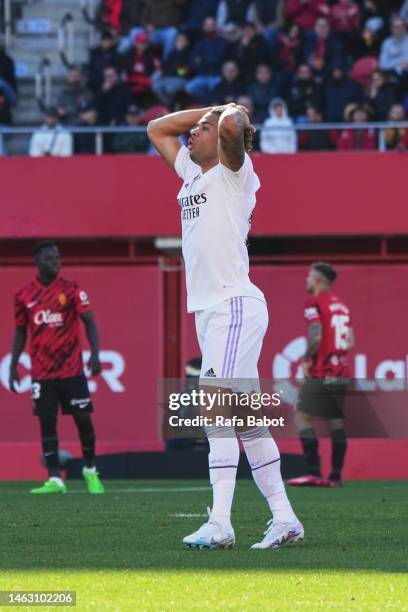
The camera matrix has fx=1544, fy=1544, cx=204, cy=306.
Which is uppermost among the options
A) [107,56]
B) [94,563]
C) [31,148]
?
[107,56]

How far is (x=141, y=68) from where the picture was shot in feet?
70.9

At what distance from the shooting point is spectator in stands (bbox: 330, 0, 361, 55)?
21.0m

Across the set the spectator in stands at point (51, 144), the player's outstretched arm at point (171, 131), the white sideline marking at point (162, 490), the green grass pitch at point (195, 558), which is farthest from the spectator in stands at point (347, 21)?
the player's outstretched arm at point (171, 131)

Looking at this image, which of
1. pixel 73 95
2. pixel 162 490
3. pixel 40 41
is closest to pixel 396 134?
pixel 73 95

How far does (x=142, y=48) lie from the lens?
2173 centimetres

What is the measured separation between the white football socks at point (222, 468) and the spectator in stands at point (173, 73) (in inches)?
522

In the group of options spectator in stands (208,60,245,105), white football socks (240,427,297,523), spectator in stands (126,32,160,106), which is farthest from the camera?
spectator in stands (126,32,160,106)

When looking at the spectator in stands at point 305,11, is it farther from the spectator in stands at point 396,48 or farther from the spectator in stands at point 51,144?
the spectator in stands at point 51,144

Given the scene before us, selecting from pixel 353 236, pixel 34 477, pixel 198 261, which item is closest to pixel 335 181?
pixel 353 236

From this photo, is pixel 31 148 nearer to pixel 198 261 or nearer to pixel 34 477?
pixel 34 477

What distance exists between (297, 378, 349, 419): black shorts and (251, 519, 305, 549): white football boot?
6373 mm

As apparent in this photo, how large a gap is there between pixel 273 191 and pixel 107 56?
12.5ft

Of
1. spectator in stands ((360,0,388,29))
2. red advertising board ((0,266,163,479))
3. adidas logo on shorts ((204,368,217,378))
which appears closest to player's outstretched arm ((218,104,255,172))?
adidas logo on shorts ((204,368,217,378))

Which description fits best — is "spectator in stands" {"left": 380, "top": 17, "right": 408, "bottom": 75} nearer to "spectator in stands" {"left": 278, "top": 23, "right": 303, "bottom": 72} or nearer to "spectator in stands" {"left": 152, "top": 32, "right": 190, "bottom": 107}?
"spectator in stands" {"left": 278, "top": 23, "right": 303, "bottom": 72}
